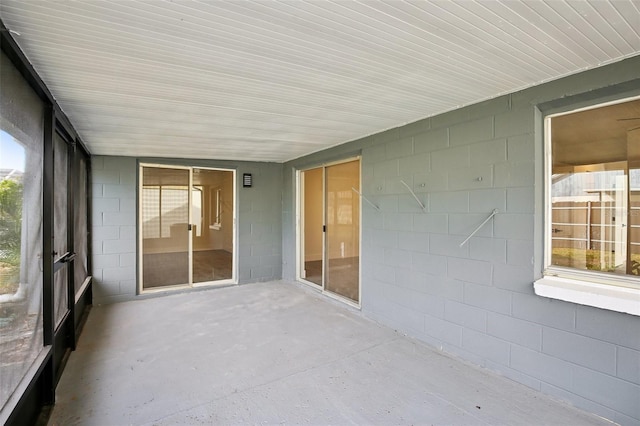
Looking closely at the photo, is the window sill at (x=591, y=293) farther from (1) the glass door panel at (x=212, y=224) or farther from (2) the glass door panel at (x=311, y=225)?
(1) the glass door panel at (x=212, y=224)

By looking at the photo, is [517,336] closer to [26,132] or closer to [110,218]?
[26,132]

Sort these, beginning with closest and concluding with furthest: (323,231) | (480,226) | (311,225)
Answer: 1. (480,226)
2. (323,231)
3. (311,225)

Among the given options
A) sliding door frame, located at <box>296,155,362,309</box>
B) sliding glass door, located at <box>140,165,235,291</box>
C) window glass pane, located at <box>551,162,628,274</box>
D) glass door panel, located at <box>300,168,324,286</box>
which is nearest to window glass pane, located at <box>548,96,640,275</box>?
window glass pane, located at <box>551,162,628,274</box>

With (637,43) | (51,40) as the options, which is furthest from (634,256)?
(51,40)

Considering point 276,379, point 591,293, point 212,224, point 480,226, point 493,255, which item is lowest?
point 276,379

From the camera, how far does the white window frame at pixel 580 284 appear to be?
195 cm

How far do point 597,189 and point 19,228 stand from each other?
3.69 meters

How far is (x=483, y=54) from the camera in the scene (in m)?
1.84

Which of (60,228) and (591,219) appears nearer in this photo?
(591,219)

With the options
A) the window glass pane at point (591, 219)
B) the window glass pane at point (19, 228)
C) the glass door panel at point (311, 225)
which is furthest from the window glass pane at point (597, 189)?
the glass door panel at point (311, 225)

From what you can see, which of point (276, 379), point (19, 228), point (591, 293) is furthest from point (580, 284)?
point (19, 228)

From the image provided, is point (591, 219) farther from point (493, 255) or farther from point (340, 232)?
point (340, 232)

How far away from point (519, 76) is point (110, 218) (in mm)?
5153

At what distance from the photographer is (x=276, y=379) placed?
2.52m
